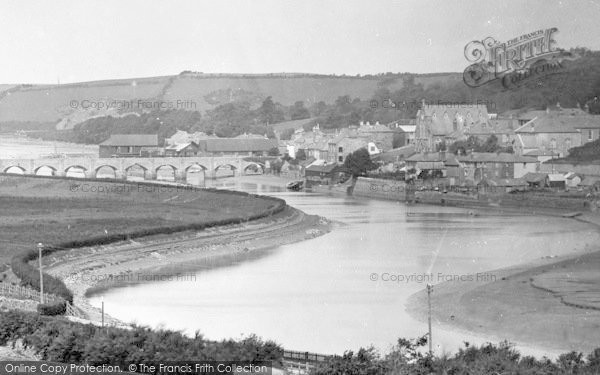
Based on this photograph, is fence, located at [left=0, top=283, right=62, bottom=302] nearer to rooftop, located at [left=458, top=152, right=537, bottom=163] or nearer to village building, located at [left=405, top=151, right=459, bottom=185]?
village building, located at [left=405, top=151, right=459, bottom=185]

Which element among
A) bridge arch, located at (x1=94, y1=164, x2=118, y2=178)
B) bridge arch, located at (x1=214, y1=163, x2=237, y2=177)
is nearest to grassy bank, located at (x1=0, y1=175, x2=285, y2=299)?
bridge arch, located at (x1=94, y1=164, x2=118, y2=178)

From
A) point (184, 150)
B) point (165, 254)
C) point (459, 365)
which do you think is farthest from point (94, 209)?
point (184, 150)

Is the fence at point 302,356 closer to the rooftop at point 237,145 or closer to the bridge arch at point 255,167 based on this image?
the bridge arch at point 255,167

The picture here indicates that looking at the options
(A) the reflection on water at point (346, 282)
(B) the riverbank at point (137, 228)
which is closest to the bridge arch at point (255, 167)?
(B) the riverbank at point (137, 228)

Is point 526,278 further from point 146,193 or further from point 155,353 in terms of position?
point 146,193

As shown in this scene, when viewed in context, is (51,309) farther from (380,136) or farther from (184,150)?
(184,150)
